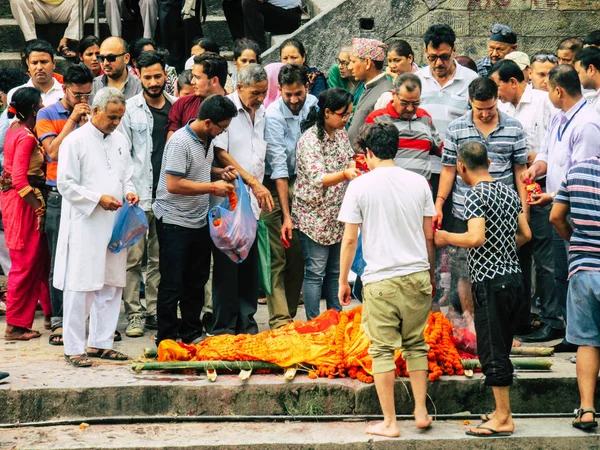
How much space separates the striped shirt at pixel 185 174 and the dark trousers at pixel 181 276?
0.25ft

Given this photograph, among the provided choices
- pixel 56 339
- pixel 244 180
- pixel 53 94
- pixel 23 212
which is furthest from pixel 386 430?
pixel 53 94

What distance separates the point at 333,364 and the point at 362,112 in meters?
2.60

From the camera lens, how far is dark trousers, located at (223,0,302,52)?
37.9ft

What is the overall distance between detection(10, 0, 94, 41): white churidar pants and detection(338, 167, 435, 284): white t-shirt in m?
6.76

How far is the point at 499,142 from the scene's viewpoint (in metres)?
7.87

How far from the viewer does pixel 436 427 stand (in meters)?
6.81

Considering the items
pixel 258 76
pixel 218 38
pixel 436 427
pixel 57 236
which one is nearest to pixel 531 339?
pixel 436 427

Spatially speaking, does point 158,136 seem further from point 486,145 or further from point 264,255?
point 486,145

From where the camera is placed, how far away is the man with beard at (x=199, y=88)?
8.27 meters

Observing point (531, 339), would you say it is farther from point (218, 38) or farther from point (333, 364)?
point (218, 38)

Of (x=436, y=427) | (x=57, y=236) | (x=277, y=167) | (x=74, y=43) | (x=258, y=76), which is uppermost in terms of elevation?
(x=74, y=43)

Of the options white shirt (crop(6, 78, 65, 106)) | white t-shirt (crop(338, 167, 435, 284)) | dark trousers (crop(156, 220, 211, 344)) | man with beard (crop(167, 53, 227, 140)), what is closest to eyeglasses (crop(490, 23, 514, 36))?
man with beard (crop(167, 53, 227, 140))

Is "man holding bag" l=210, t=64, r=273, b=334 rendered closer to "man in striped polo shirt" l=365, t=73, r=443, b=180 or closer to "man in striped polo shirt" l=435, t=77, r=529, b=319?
"man in striped polo shirt" l=365, t=73, r=443, b=180

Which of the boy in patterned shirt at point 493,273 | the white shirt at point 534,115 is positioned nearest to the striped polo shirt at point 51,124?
the boy in patterned shirt at point 493,273
